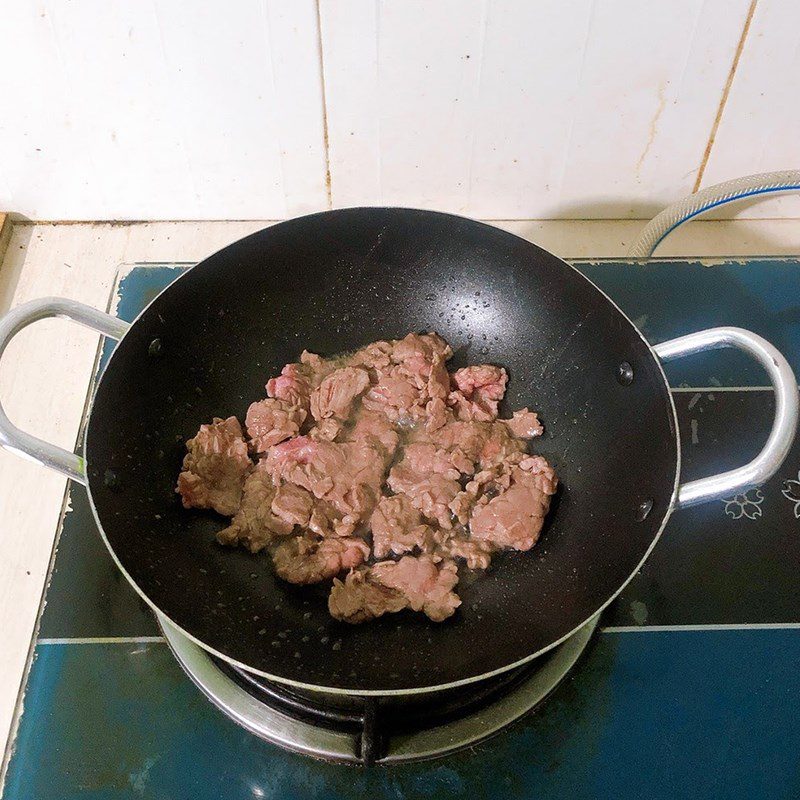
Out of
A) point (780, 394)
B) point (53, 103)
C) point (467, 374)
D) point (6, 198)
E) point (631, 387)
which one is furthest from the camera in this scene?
point (6, 198)

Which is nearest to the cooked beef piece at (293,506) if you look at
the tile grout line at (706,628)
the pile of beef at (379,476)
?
the pile of beef at (379,476)

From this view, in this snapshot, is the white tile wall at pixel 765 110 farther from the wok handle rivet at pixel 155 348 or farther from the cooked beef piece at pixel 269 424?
the wok handle rivet at pixel 155 348

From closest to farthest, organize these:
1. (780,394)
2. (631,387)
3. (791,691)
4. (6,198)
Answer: (780,394) < (791,691) < (631,387) < (6,198)

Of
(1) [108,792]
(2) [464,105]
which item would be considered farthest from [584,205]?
(1) [108,792]

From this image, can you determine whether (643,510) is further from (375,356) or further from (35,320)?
(35,320)

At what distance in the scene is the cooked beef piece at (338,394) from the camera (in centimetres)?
123

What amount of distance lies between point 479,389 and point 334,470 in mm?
296

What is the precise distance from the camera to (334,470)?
1160 mm

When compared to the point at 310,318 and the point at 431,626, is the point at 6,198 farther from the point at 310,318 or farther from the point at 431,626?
the point at 431,626

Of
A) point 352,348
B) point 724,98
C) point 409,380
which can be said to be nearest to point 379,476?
point 409,380

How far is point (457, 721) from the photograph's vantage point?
A: 961 millimetres

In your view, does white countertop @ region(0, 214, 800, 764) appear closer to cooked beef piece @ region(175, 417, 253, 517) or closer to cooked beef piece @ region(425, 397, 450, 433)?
cooked beef piece @ region(175, 417, 253, 517)

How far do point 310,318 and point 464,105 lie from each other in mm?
508

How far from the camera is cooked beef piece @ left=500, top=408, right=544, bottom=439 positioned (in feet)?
3.99
